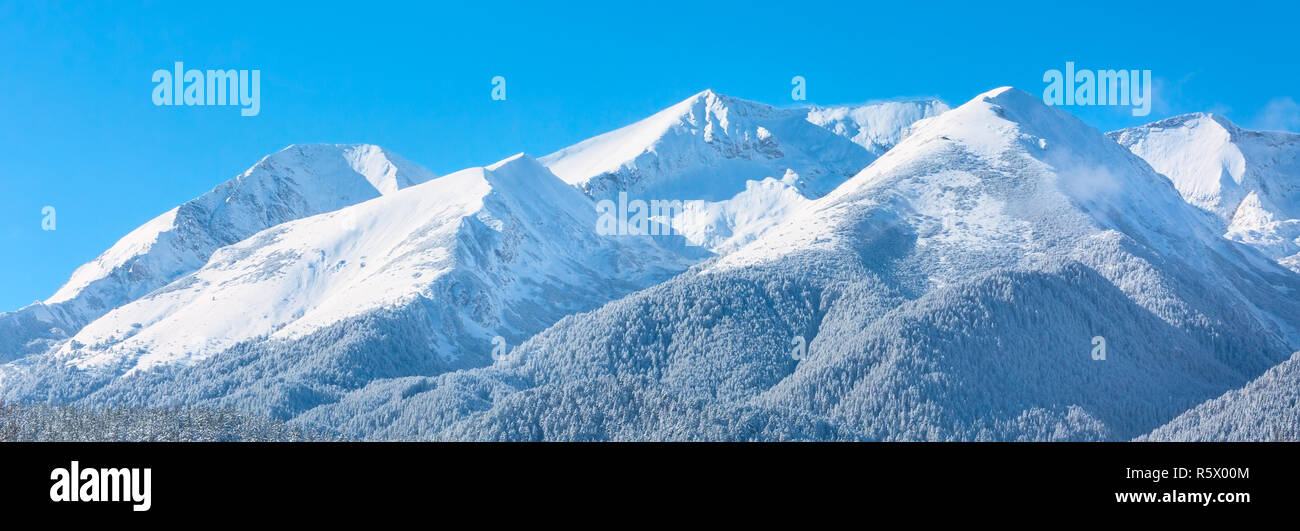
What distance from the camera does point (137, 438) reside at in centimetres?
16375
